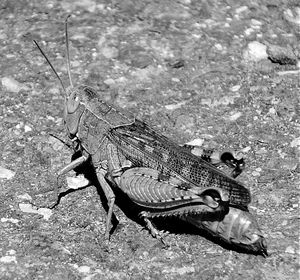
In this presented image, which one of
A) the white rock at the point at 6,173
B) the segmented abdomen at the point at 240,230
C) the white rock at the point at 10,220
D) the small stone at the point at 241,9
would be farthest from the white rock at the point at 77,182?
the small stone at the point at 241,9

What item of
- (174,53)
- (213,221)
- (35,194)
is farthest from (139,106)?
(213,221)

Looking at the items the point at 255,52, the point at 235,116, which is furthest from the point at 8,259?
the point at 255,52

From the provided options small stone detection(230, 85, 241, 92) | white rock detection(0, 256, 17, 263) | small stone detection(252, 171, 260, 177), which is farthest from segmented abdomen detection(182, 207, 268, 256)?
small stone detection(230, 85, 241, 92)

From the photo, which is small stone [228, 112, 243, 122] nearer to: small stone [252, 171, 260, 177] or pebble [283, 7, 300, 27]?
small stone [252, 171, 260, 177]

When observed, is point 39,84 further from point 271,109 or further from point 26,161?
point 271,109

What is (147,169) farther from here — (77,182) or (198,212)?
(77,182)

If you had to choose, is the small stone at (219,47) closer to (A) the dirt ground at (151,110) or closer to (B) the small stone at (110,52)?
(A) the dirt ground at (151,110)
